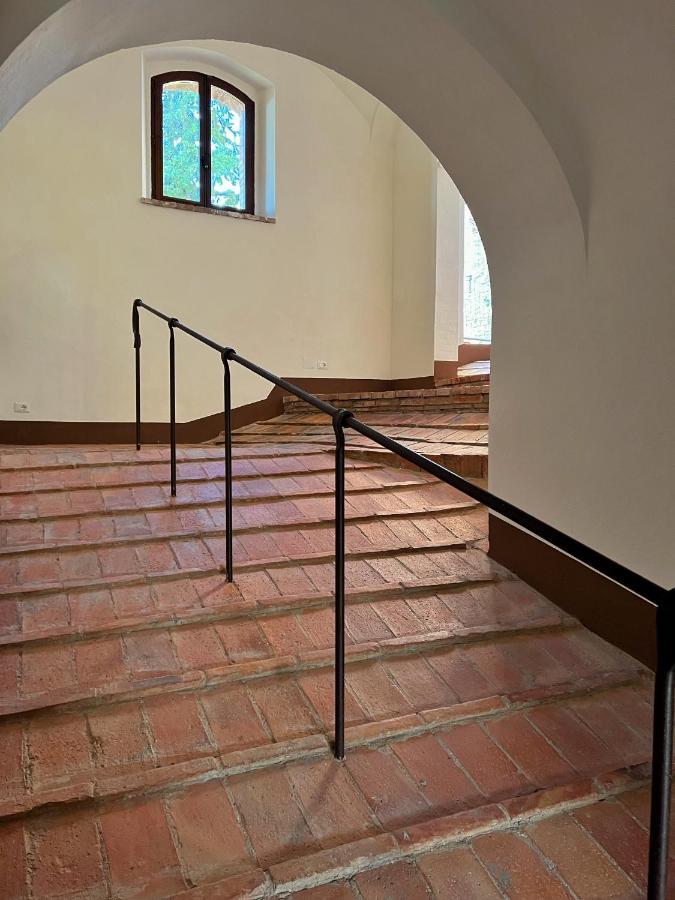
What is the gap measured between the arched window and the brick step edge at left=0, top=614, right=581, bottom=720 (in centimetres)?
465

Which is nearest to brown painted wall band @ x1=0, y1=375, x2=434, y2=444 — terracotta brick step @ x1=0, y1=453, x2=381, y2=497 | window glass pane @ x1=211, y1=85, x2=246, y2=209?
window glass pane @ x1=211, y1=85, x2=246, y2=209

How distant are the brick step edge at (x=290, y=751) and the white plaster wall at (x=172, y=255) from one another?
414 centimetres

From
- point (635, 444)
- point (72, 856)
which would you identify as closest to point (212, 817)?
point (72, 856)

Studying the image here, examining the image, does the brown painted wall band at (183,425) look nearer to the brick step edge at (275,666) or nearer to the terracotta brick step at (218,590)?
the terracotta brick step at (218,590)

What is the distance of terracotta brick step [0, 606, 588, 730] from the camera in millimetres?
1774

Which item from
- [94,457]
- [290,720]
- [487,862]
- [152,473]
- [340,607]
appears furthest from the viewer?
[94,457]

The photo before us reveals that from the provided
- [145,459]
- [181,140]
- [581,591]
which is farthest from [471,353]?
[581,591]

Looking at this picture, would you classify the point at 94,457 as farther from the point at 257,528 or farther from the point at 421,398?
the point at 421,398

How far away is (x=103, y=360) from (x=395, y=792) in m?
4.46

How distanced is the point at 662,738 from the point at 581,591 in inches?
67.3

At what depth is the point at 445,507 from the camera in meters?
3.23

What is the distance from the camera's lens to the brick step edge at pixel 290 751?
1481 millimetres

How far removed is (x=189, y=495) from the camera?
122 inches

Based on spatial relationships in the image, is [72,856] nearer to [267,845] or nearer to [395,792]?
[267,845]
